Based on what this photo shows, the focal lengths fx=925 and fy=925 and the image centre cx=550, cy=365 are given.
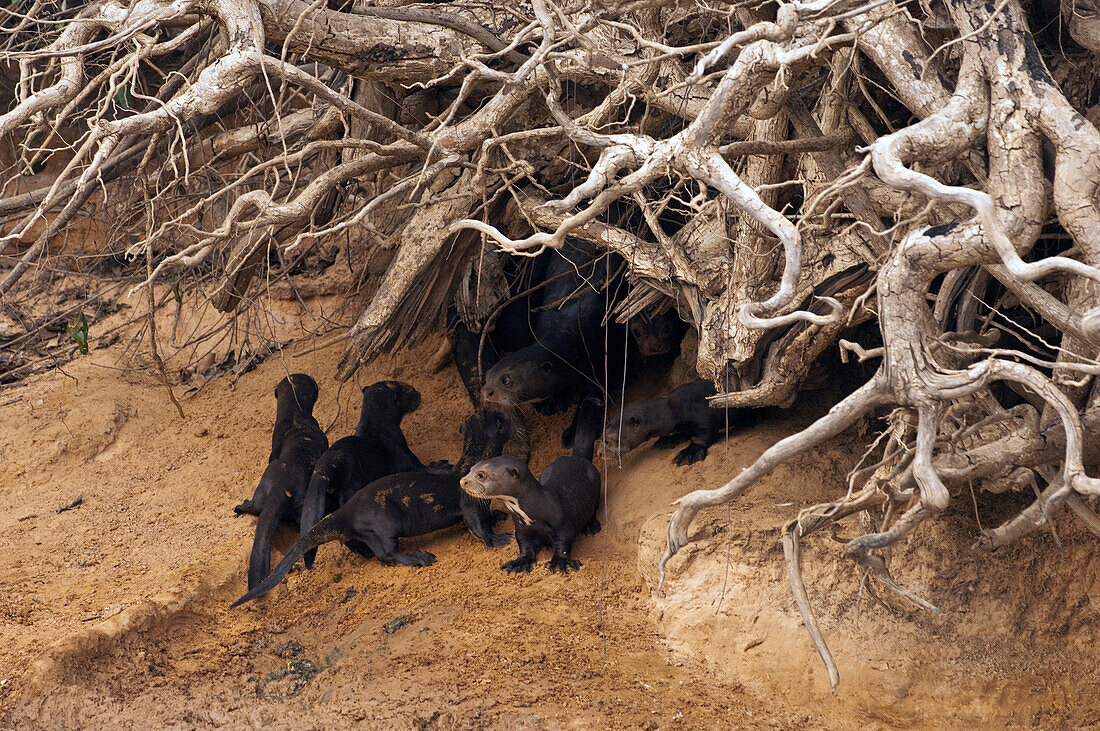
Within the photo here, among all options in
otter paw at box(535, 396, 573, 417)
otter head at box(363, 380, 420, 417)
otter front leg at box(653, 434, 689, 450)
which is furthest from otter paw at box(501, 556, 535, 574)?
otter paw at box(535, 396, 573, 417)

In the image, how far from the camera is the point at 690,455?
202 inches

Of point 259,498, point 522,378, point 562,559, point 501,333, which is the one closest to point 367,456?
point 259,498

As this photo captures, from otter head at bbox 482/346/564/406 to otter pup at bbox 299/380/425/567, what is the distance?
0.59 m

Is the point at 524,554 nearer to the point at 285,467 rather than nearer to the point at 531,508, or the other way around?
the point at 531,508

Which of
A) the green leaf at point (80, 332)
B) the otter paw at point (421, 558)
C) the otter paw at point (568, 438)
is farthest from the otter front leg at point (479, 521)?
the green leaf at point (80, 332)

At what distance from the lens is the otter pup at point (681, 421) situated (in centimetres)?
514

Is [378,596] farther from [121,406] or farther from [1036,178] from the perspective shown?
[1036,178]

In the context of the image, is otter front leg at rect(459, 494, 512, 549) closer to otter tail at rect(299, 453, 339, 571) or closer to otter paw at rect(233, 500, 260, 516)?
otter tail at rect(299, 453, 339, 571)

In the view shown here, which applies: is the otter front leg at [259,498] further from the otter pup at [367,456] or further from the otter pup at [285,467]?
the otter pup at [367,456]

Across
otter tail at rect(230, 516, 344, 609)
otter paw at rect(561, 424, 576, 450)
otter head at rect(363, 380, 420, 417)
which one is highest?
otter head at rect(363, 380, 420, 417)

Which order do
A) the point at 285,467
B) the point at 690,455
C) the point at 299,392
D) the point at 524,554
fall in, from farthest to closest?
the point at 299,392, the point at 285,467, the point at 690,455, the point at 524,554

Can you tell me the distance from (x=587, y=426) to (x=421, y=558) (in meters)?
1.35

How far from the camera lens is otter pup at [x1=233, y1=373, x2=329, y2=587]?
4894mm

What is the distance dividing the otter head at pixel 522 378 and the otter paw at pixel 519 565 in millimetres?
1523
